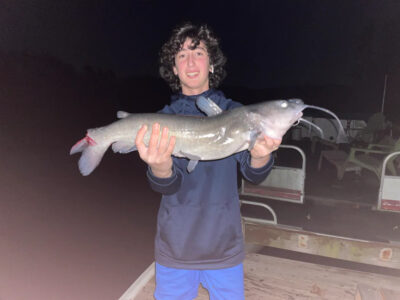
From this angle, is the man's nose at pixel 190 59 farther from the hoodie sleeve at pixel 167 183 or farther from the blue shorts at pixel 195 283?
the blue shorts at pixel 195 283

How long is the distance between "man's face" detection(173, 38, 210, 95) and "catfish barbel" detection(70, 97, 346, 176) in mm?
280

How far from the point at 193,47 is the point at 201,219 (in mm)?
1636

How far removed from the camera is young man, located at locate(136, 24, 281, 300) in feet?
8.18

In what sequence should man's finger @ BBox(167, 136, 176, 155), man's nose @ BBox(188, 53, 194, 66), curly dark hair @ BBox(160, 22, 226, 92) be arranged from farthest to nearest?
curly dark hair @ BBox(160, 22, 226, 92) < man's nose @ BBox(188, 53, 194, 66) < man's finger @ BBox(167, 136, 176, 155)

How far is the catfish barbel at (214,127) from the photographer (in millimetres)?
2426

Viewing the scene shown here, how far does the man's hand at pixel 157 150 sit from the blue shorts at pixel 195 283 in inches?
36.5

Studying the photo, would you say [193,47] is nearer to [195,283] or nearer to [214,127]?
[214,127]

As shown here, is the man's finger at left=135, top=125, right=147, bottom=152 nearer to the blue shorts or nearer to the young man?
the young man

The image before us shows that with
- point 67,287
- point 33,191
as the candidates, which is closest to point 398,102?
point 67,287

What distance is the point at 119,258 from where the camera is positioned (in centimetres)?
1068

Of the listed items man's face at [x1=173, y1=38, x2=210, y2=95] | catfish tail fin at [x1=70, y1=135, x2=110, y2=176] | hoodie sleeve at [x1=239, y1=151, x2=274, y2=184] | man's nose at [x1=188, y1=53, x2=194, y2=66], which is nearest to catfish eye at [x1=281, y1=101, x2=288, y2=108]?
hoodie sleeve at [x1=239, y1=151, x2=274, y2=184]

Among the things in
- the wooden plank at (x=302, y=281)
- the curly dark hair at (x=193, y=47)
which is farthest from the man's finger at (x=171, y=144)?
the wooden plank at (x=302, y=281)

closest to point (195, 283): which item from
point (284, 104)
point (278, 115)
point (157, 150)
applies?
point (157, 150)

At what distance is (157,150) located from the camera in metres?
2.47
